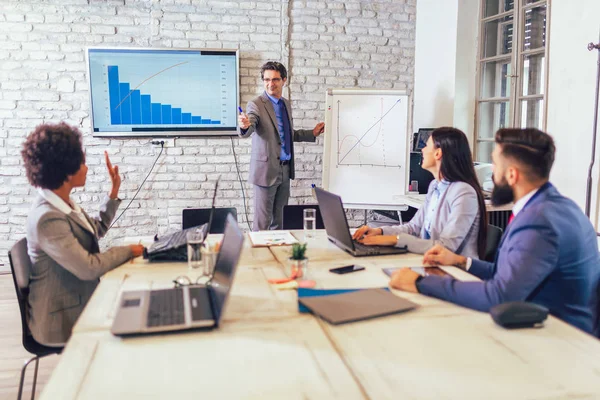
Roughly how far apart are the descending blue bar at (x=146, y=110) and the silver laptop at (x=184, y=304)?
3.23 metres

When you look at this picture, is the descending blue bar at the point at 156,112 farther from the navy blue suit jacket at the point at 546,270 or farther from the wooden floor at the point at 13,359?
the navy blue suit jacket at the point at 546,270

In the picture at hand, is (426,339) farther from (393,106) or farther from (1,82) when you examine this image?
(1,82)

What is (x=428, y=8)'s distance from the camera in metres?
4.89

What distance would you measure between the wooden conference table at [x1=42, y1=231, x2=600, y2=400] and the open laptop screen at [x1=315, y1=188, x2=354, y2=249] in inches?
22.4

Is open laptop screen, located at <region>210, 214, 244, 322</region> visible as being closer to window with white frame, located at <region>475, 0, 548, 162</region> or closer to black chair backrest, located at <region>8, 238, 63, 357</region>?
black chair backrest, located at <region>8, 238, 63, 357</region>

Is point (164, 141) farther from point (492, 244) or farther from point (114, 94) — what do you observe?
point (492, 244)

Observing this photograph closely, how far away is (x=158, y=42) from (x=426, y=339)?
3.99 metres

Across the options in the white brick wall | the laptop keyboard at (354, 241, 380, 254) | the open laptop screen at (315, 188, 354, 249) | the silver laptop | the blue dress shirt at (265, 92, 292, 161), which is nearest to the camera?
the silver laptop

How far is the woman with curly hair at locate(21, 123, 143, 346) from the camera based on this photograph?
→ 1864mm

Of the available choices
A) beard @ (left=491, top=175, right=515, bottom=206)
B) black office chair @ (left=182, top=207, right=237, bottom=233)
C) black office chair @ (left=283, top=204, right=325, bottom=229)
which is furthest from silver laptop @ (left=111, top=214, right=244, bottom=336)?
black office chair @ (left=283, top=204, right=325, bottom=229)

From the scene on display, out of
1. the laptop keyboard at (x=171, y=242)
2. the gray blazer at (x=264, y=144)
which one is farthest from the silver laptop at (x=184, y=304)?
the gray blazer at (x=264, y=144)

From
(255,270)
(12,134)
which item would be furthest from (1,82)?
(255,270)

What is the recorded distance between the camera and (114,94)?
15.1ft

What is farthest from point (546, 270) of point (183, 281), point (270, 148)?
point (270, 148)
